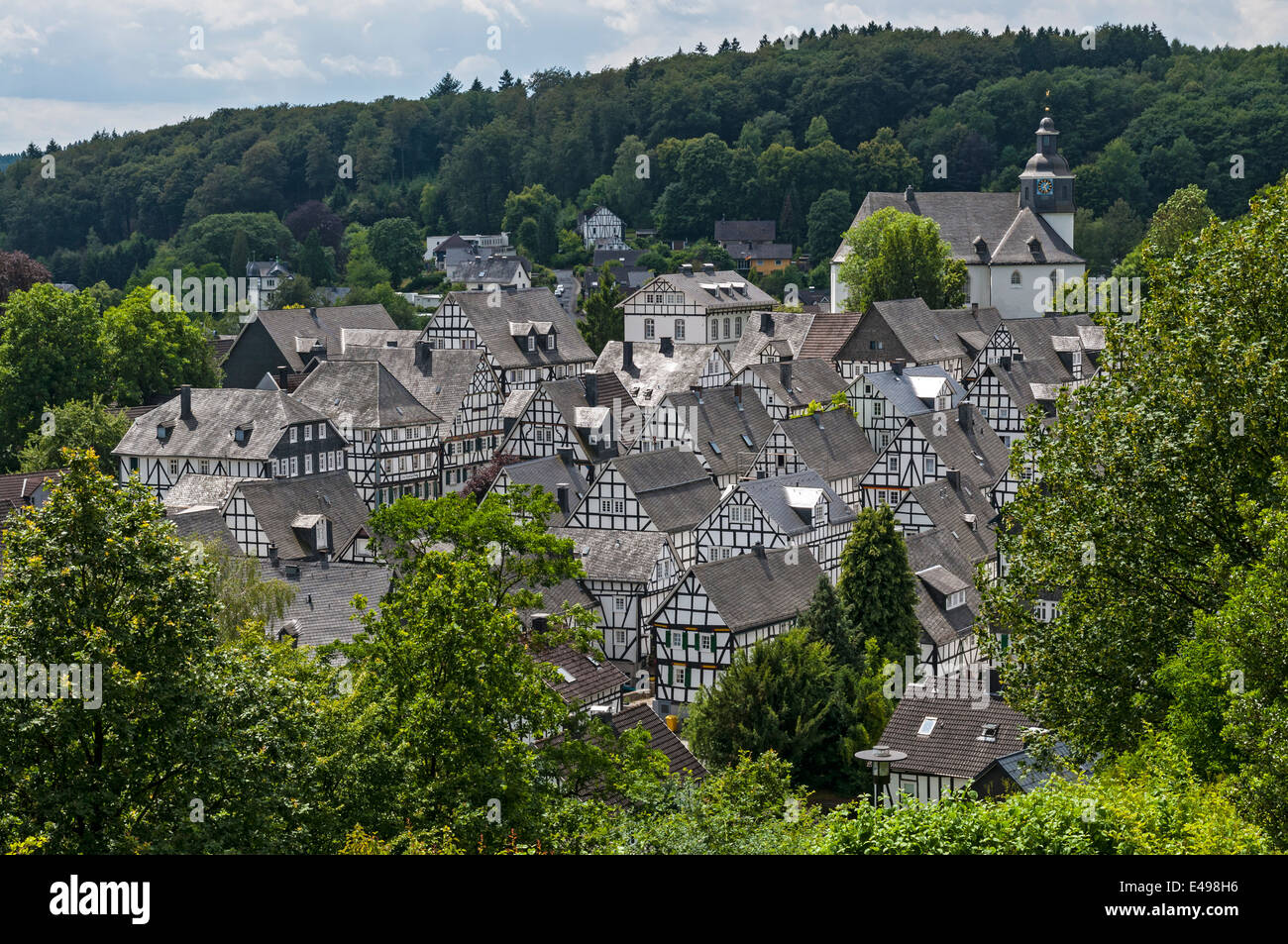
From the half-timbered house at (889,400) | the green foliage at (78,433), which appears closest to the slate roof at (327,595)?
the green foliage at (78,433)

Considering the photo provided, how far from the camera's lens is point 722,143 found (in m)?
158

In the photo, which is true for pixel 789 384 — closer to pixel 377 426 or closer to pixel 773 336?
pixel 773 336

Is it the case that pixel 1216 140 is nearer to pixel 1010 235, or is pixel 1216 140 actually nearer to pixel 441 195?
pixel 1010 235

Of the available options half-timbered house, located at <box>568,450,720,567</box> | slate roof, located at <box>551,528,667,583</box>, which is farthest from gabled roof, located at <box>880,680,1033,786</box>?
half-timbered house, located at <box>568,450,720,567</box>

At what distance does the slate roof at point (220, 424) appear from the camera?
200 ft

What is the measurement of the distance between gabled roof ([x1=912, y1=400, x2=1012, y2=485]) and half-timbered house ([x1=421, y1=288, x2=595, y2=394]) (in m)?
25.1

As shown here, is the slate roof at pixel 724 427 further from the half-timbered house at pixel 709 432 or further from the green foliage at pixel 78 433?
the green foliage at pixel 78 433

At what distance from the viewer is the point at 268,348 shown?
82.4m

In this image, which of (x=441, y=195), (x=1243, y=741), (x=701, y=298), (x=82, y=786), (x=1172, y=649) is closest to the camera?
(x=82, y=786)

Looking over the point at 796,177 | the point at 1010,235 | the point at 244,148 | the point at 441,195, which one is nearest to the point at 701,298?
the point at 1010,235

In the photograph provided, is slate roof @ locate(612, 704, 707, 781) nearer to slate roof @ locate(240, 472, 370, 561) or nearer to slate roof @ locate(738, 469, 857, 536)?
slate roof @ locate(738, 469, 857, 536)
